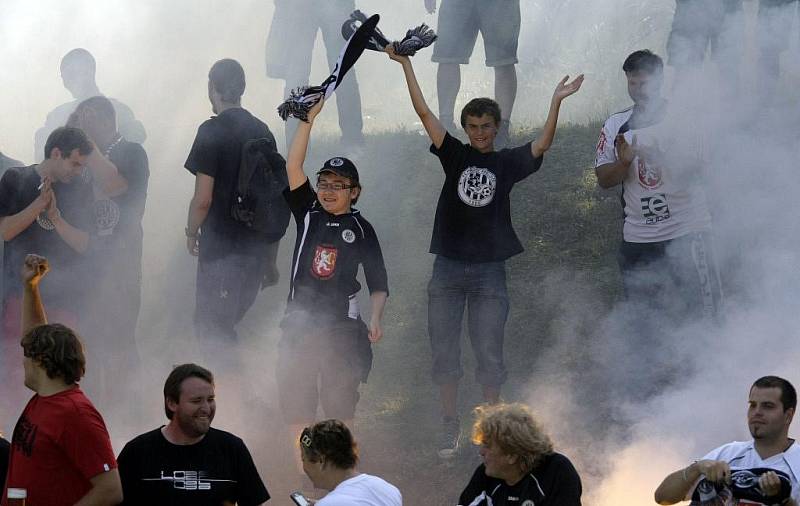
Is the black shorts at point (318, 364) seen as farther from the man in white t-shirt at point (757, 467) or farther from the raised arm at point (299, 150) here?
the man in white t-shirt at point (757, 467)

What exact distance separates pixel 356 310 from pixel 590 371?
1575 mm

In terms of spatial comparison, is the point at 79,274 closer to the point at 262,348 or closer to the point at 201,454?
the point at 262,348

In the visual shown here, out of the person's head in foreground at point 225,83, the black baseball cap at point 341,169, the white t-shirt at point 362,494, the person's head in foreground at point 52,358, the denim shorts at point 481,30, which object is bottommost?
the white t-shirt at point 362,494

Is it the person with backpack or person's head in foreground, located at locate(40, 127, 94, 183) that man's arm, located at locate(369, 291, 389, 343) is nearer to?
the person with backpack

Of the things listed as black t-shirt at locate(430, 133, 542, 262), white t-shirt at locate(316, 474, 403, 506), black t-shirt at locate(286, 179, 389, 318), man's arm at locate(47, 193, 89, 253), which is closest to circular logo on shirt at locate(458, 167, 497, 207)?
black t-shirt at locate(430, 133, 542, 262)

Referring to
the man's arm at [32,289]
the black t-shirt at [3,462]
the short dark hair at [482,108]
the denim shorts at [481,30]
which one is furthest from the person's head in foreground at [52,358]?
the denim shorts at [481,30]

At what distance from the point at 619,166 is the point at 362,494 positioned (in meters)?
3.11

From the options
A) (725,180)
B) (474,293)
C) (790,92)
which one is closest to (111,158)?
(474,293)

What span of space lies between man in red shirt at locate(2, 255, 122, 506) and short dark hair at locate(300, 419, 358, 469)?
2.19 ft

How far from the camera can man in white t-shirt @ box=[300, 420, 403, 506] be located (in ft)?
13.0

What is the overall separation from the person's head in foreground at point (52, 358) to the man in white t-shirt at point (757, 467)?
210cm

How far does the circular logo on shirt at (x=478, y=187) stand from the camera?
6.32 m

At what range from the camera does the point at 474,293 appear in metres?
6.34

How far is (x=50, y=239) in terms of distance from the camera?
6484mm
